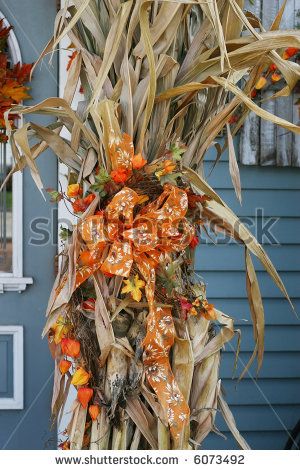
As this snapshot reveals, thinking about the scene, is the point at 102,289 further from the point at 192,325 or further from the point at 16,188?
the point at 16,188

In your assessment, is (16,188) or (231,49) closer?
(231,49)

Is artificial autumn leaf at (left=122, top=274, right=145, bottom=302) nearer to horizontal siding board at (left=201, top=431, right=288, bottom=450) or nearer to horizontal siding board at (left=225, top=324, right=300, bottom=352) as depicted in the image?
horizontal siding board at (left=225, top=324, right=300, bottom=352)

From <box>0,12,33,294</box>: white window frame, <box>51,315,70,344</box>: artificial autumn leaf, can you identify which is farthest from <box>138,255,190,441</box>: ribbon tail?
<box>0,12,33,294</box>: white window frame

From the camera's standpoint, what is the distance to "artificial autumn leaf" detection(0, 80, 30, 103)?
294 cm

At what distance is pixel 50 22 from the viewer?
9.99ft

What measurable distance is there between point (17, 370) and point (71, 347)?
1583 millimetres

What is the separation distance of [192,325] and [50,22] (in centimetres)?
192

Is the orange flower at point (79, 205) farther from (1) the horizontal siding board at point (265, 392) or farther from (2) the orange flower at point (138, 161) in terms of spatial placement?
(1) the horizontal siding board at point (265, 392)

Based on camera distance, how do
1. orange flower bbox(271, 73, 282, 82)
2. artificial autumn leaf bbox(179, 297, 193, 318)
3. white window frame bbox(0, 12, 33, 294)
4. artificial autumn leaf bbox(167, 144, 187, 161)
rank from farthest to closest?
white window frame bbox(0, 12, 33, 294) → orange flower bbox(271, 73, 282, 82) → artificial autumn leaf bbox(179, 297, 193, 318) → artificial autumn leaf bbox(167, 144, 187, 161)

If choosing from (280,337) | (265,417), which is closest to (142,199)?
(280,337)

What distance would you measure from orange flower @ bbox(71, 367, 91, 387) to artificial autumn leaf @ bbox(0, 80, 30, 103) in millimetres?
1715

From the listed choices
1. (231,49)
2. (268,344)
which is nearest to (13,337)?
(268,344)

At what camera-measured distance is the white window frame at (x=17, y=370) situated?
3.07 m

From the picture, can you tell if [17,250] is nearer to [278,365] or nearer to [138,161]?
[278,365]
